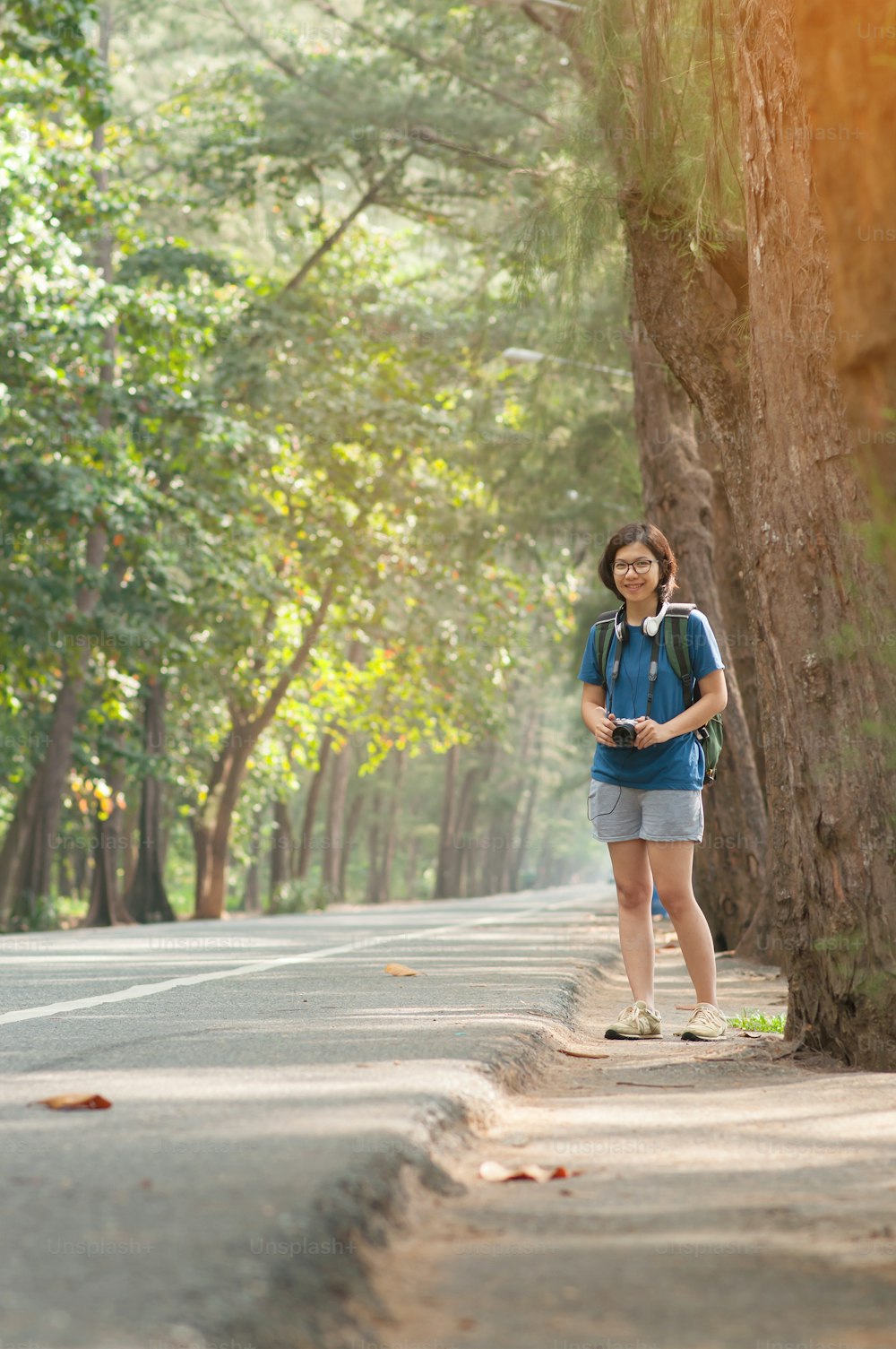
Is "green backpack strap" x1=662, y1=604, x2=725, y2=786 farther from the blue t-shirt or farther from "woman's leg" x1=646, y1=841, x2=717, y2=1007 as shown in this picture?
"woman's leg" x1=646, y1=841, x2=717, y2=1007

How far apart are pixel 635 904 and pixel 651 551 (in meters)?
1.47

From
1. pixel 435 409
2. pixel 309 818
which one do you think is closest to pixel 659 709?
pixel 435 409

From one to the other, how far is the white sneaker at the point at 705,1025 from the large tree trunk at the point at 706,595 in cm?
537

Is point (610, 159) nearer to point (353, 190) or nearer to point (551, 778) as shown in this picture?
point (353, 190)

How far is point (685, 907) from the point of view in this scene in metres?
6.56

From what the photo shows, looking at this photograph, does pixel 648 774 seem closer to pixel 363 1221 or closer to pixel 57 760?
pixel 363 1221

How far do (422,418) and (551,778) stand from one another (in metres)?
56.3

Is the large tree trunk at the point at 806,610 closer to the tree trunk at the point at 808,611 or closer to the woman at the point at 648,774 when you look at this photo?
the tree trunk at the point at 808,611

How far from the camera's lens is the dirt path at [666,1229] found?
272cm

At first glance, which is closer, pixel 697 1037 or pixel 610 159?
pixel 697 1037

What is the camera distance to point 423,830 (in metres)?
70.6

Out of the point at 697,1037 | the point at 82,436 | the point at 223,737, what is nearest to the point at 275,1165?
the point at 697,1037

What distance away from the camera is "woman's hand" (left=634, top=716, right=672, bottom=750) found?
6254mm

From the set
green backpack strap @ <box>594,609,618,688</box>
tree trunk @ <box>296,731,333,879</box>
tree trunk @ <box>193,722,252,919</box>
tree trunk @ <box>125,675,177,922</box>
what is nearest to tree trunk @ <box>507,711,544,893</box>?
tree trunk @ <box>296,731,333,879</box>
